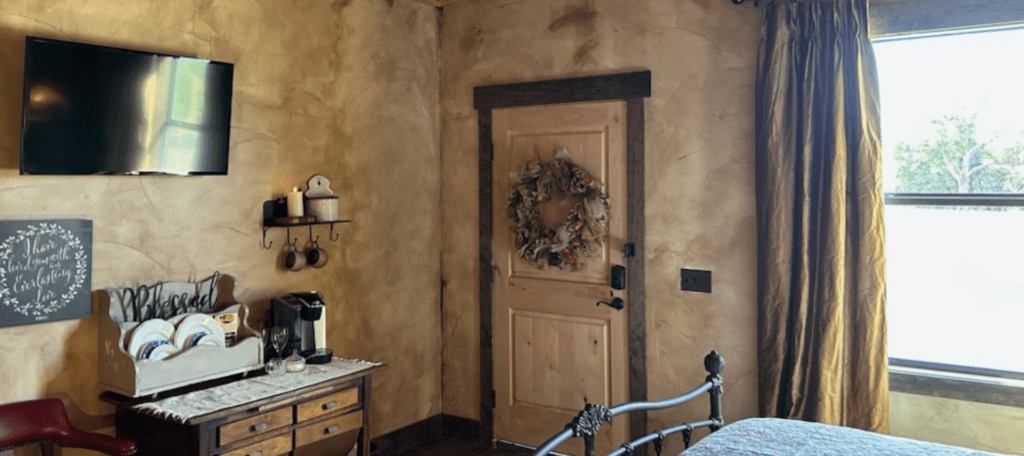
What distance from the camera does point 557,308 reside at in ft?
14.3

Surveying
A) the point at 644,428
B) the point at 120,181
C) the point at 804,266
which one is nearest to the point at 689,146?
the point at 804,266

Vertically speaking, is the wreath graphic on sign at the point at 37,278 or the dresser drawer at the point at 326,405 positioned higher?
the wreath graphic on sign at the point at 37,278

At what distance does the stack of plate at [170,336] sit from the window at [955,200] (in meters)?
2.81

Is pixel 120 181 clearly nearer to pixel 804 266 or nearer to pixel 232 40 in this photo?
pixel 232 40

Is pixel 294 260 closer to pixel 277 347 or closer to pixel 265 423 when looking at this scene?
pixel 277 347

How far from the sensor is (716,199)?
3852 mm

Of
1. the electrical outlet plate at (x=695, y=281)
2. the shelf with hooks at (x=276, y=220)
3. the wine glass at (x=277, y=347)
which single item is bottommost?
the wine glass at (x=277, y=347)

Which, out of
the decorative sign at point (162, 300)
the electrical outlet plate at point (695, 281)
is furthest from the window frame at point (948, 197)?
the decorative sign at point (162, 300)

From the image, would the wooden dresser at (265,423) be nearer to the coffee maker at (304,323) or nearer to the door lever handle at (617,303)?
the coffee maker at (304,323)

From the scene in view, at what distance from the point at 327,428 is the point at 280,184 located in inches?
45.7

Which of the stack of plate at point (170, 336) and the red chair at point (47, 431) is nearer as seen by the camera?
the red chair at point (47, 431)

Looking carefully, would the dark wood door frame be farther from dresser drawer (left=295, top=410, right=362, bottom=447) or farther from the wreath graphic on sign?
the wreath graphic on sign

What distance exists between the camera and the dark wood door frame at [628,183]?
407 centimetres

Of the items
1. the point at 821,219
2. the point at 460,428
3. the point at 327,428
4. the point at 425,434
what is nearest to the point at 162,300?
the point at 327,428
